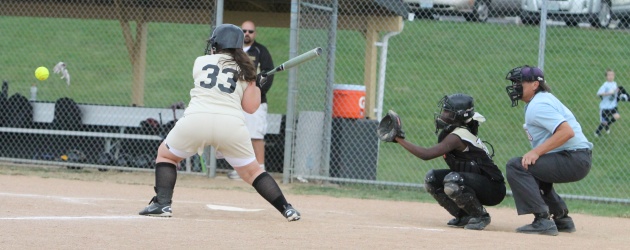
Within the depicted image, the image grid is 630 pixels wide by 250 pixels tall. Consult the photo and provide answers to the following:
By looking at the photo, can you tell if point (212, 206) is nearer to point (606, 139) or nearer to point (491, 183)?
point (491, 183)

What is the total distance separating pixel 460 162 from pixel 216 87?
2.10 metres

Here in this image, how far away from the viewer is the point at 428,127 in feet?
60.2

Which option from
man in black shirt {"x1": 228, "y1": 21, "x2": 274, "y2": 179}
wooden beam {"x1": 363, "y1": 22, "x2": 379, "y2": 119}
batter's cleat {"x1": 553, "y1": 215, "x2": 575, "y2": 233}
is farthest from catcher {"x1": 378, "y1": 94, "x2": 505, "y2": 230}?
wooden beam {"x1": 363, "y1": 22, "x2": 379, "y2": 119}

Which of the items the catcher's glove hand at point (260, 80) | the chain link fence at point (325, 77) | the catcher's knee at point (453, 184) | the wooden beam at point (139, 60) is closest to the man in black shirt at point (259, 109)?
the chain link fence at point (325, 77)

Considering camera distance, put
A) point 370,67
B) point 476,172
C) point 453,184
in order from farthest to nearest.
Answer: point 370,67, point 476,172, point 453,184

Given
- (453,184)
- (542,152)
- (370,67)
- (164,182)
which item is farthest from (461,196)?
(370,67)

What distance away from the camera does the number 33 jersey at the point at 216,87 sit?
741 cm

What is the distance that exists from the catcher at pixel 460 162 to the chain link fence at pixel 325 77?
305 centimetres

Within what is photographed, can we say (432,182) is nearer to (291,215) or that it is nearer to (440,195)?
(440,195)

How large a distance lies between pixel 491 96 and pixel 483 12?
1887mm

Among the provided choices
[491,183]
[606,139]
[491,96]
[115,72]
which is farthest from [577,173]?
[115,72]

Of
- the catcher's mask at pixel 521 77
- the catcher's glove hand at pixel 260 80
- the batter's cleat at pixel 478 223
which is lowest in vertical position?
the batter's cleat at pixel 478 223

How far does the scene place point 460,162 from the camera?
26.8ft

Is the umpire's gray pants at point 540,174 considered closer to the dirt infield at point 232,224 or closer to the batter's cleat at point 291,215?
the dirt infield at point 232,224
